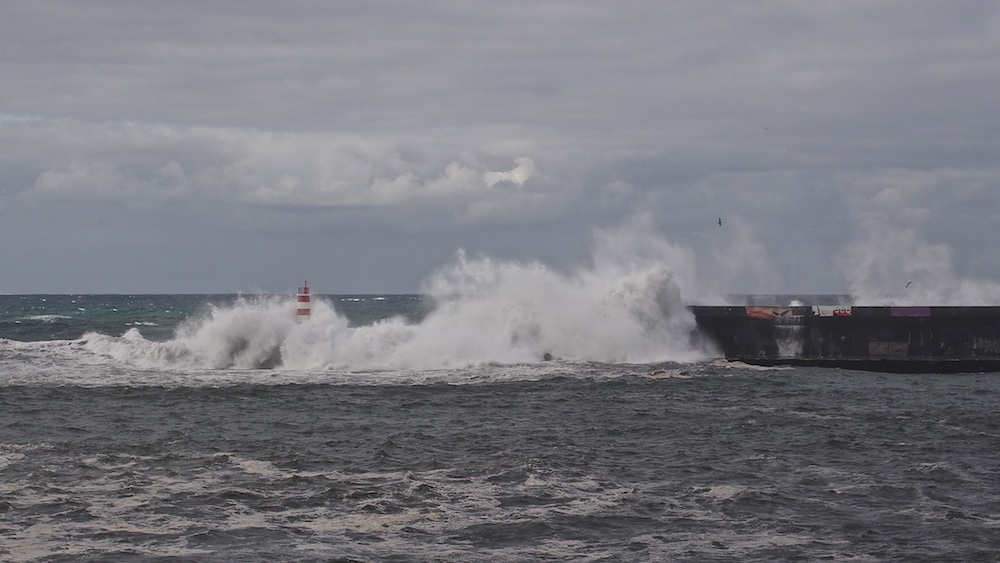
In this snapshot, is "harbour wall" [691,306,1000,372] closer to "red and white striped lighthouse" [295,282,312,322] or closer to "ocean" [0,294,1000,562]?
"ocean" [0,294,1000,562]

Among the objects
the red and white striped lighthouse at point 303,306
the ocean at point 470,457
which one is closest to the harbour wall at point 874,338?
the ocean at point 470,457

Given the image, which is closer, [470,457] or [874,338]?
[470,457]

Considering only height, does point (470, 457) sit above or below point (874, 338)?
below

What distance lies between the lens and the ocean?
11.2 meters

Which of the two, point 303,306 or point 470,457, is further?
point 303,306

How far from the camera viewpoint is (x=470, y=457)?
627 inches

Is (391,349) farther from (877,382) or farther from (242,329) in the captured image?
(877,382)

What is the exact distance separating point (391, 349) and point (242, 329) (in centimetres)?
425

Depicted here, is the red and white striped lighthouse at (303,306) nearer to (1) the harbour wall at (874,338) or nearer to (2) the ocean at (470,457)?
(2) the ocean at (470,457)

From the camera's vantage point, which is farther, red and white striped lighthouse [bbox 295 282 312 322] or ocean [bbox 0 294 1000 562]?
red and white striped lighthouse [bbox 295 282 312 322]

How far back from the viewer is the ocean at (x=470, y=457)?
11.2 m

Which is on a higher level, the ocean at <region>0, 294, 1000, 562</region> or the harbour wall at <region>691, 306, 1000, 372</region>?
the harbour wall at <region>691, 306, 1000, 372</region>

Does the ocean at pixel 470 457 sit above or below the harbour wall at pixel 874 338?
below

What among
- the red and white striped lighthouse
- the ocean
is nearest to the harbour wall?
the ocean
